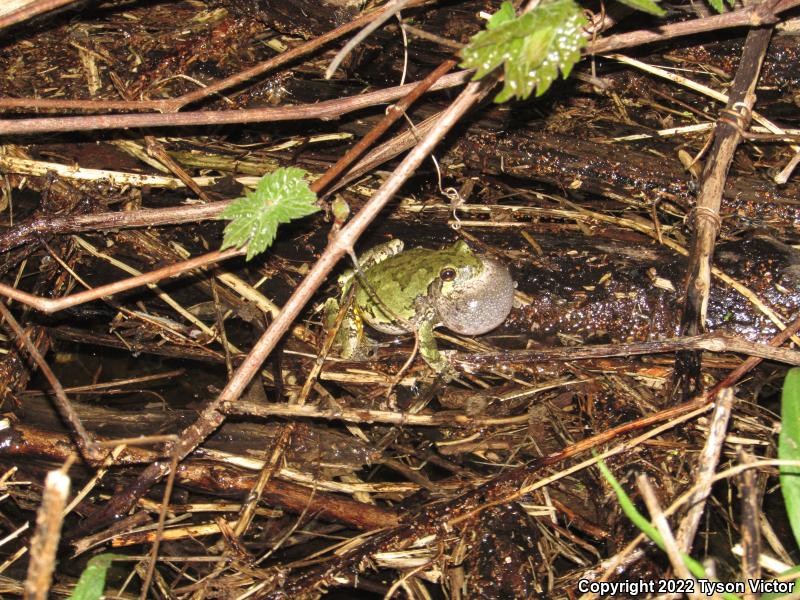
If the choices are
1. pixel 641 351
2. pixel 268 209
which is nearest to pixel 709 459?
pixel 641 351

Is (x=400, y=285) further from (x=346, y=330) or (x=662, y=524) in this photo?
(x=662, y=524)

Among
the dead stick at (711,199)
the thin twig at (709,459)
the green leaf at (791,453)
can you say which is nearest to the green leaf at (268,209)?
the thin twig at (709,459)

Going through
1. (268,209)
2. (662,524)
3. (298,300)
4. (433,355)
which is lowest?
(433,355)

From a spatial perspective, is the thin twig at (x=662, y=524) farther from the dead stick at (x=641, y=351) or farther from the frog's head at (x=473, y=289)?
the frog's head at (x=473, y=289)

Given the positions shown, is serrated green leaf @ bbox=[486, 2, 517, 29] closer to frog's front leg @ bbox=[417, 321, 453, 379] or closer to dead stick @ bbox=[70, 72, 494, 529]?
dead stick @ bbox=[70, 72, 494, 529]

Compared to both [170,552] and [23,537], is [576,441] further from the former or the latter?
[23,537]

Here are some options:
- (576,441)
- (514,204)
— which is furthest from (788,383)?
(514,204)
